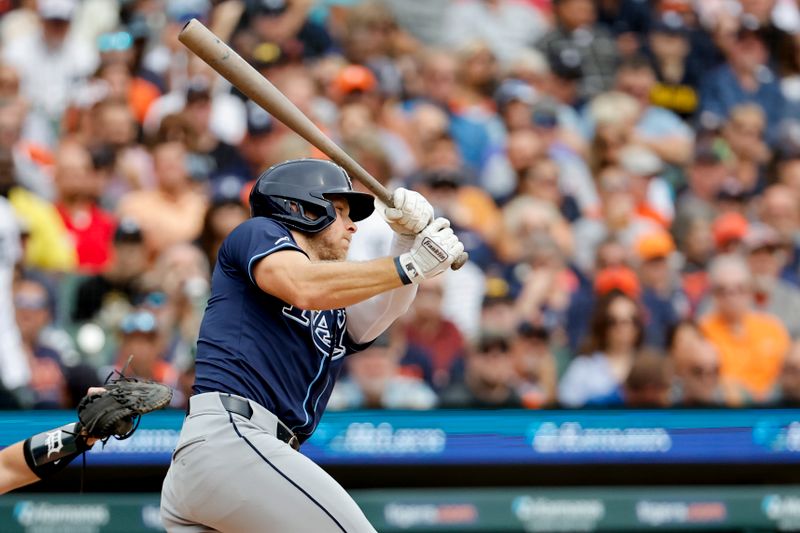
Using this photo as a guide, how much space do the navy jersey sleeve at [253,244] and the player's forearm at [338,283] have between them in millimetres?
123

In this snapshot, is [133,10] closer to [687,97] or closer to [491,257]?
[491,257]

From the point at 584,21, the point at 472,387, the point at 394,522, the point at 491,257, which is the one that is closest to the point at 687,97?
the point at 584,21

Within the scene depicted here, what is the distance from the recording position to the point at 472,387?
660 centimetres

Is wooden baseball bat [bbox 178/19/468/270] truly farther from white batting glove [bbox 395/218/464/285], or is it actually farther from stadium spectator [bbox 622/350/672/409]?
stadium spectator [bbox 622/350/672/409]

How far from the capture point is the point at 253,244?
3.57m

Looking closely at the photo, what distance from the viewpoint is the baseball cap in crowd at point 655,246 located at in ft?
24.0

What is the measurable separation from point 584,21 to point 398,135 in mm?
1978

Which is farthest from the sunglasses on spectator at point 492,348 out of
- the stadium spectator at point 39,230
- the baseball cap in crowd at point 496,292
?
the stadium spectator at point 39,230

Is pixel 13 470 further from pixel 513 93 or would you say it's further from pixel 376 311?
pixel 513 93

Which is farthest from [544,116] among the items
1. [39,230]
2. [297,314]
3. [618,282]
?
[297,314]

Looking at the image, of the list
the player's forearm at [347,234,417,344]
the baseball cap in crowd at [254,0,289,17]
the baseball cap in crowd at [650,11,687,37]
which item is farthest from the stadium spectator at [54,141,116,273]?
the baseball cap in crowd at [650,11,687,37]

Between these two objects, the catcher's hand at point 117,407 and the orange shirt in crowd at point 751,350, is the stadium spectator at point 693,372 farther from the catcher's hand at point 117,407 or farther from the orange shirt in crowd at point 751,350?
the catcher's hand at point 117,407

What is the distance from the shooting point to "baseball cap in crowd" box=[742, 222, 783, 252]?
24.8 ft

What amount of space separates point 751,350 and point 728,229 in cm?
87
